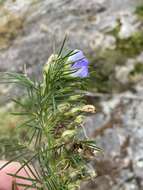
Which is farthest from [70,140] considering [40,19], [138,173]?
[40,19]

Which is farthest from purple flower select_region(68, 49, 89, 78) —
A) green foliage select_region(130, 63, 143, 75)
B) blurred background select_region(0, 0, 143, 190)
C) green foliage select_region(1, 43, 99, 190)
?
green foliage select_region(130, 63, 143, 75)

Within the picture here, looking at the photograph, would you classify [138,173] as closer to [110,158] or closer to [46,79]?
[110,158]

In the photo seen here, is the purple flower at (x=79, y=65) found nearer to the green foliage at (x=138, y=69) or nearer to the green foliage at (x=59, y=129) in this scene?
the green foliage at (x=59, y=129)

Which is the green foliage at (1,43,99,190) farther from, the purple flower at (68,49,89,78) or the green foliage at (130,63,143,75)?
the green foliage at (130,63,143,75)

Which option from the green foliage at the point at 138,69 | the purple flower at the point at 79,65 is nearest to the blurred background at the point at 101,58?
the green foliage at the point at 138,69

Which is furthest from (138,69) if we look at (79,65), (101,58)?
(79,65)
